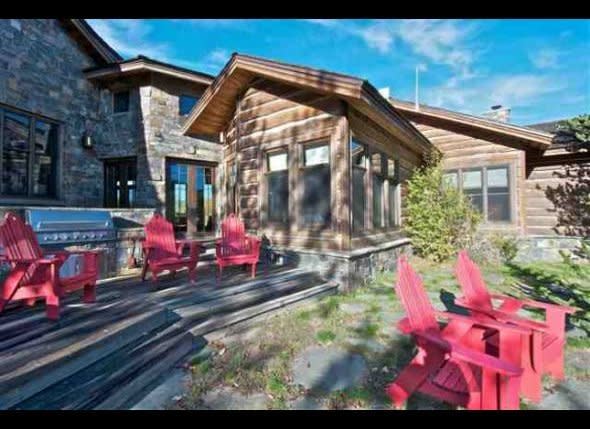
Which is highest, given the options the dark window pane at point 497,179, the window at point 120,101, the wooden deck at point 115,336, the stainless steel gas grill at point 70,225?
the window at point 120,101

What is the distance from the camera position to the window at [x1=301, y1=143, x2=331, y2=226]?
18.6 ft

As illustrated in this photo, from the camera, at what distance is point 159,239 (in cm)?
505

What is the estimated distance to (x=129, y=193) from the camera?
9109 millimetres

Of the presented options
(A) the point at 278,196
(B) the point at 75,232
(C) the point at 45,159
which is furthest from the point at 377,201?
(C) the point at 45,159

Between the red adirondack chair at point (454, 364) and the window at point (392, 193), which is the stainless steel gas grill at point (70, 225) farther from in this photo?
the window at point (392, 193)

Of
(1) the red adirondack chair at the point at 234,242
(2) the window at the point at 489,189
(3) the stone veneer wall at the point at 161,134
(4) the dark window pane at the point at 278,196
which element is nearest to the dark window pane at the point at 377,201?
(4) the dark window pane at the point at 278,196

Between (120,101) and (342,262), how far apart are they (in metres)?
7.78

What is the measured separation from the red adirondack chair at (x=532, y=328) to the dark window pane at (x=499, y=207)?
262 inches

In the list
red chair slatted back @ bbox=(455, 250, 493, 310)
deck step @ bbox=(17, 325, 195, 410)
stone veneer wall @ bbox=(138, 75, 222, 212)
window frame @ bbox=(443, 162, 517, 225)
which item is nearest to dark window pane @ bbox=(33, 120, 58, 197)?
stone veneer wall @ bbox=(138, 75, 222, 212)

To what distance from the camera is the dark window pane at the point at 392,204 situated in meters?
7.76

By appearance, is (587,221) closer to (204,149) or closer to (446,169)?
(446,169)

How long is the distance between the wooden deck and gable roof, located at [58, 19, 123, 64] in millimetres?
6679

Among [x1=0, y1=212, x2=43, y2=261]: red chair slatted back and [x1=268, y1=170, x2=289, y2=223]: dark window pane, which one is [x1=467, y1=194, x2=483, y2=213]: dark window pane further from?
[x1=0, y1=212, x2=43, y2=261]: red chair slatted back

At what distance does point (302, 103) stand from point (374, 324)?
385 centimetres
